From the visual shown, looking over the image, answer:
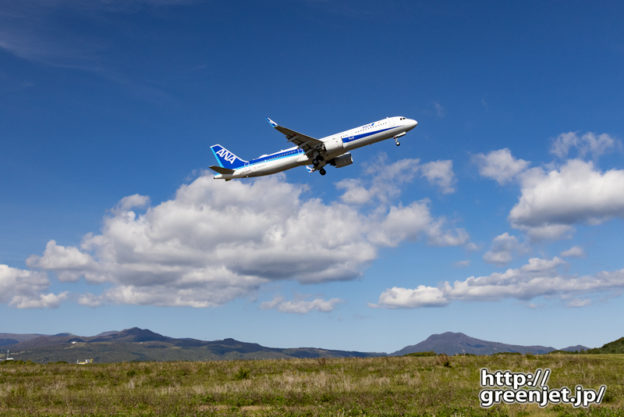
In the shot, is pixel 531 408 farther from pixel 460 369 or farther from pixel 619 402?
pixel 460 369

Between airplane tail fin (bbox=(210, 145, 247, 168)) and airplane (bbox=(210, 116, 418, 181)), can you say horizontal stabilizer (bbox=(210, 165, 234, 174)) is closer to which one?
Result: airplane tail fin (bbox=(210, 145, 247, 168))

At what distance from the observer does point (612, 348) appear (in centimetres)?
6450

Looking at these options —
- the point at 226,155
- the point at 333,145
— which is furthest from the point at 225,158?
the point at 333,145

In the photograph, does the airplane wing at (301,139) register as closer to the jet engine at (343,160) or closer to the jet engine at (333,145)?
the jet engine at (333,145)

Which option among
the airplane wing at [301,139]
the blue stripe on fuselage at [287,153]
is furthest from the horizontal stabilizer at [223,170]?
the airplane wing at [301,139]

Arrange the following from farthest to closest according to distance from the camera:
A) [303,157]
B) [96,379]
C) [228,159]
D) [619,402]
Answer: [228,159], [303,157], [96,379], [619,402]

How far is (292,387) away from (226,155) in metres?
56.7

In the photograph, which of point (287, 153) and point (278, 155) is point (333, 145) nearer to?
Result: point (287, 153)

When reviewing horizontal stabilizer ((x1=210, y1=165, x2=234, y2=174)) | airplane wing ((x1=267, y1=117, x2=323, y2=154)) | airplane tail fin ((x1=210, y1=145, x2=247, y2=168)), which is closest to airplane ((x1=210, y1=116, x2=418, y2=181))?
airplane wing ((x1=267, y1=117, x2=323, y2=154))

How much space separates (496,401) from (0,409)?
920 inches

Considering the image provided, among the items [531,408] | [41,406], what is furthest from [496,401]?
[41,406]

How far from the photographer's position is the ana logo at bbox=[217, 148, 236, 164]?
7992 cm

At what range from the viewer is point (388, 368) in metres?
38.0

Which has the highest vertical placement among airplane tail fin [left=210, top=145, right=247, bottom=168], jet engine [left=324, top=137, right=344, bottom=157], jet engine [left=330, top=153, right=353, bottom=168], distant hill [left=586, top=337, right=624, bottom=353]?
airplane tail fin [left=210, top=145, right=247, bottom=168]
